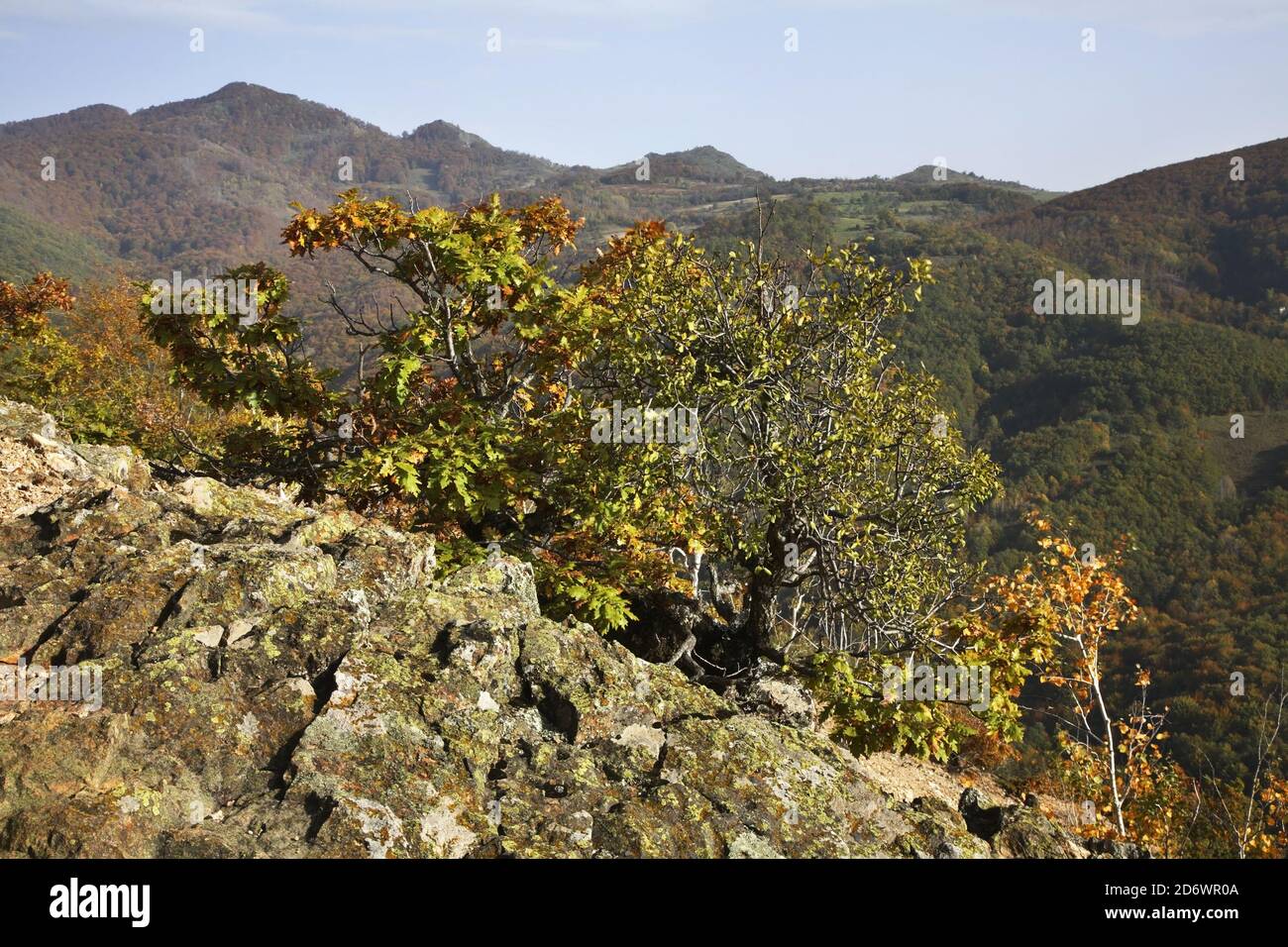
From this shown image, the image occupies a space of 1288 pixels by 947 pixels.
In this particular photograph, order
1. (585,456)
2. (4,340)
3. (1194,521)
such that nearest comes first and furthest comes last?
(585,456) < (4,340) < (1194,521)

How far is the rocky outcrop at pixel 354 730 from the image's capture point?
403 cm

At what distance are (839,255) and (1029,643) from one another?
4605 mm

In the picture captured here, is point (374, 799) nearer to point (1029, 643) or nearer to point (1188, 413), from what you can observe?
point (1029, 643)

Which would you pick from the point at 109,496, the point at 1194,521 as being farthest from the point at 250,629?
Result: the point at 1194,521

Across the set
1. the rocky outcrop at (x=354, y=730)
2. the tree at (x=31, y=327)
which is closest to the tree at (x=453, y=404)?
the rocky outcrop at (x=354, y=730)

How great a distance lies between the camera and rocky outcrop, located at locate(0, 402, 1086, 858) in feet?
13.2

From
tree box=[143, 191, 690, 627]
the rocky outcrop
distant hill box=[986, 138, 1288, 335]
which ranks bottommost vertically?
the rocky outcrop

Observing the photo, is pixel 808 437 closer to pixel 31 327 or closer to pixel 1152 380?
pixel 31 327

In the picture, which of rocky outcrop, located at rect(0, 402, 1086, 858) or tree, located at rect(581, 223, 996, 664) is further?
tree, located at rect(581, 223, 996, 664)

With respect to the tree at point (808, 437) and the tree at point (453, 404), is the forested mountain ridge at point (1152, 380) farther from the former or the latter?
the tree at point (453, 404)

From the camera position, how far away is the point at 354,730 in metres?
4.53

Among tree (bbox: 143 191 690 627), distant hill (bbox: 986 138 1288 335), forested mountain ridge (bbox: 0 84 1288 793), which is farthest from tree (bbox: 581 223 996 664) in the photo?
distant hill (bbox: 986 138 1288 335)

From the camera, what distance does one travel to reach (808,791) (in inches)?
195

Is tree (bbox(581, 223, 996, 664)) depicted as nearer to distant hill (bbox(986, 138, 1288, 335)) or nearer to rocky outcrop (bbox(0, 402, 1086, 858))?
rocky outcrop (bbox(0, 402, 1086, 858))
